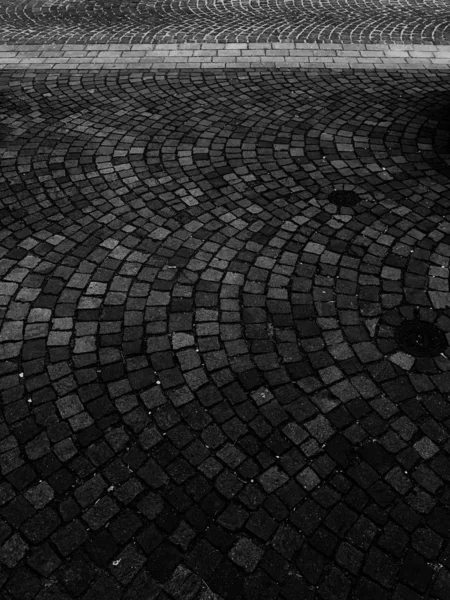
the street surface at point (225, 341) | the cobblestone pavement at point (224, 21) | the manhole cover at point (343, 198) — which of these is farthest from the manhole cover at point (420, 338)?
the cobblestone pavement at point (224, 21)

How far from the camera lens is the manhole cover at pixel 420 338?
191 inches

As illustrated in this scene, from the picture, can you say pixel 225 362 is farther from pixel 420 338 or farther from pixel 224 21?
pixel 224 21

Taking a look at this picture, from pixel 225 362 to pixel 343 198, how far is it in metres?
3.16

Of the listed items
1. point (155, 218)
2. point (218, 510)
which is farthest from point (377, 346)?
point (155, 218)

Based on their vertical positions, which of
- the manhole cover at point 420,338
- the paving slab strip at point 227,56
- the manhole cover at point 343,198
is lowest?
the manhole cover at point 420,338

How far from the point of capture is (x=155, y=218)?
654cm

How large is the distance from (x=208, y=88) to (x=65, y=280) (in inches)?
225

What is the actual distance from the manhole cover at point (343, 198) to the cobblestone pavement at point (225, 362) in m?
0.10

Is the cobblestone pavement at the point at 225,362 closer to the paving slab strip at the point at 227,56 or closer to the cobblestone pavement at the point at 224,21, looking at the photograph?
the paving slab strip at the point at 227,56

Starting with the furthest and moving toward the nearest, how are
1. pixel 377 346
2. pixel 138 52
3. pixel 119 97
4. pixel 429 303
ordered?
1. pixel 138 52
2. pixel 119 97
3. pixel 429 303
4. pixel 377 346

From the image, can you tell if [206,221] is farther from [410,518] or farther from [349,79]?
[349,79]

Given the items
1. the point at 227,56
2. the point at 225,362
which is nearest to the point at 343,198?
the point at 225,362

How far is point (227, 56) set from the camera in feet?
36.4

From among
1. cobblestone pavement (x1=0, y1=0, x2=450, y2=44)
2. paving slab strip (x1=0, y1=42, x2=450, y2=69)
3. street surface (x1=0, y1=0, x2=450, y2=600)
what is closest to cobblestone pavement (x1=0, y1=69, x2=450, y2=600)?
street surface (x1=0, y1=0, x2=450, y2=600)
